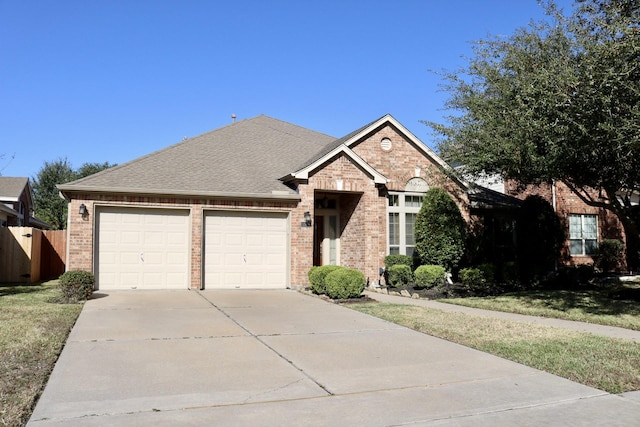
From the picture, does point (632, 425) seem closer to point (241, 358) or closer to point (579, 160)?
point (241, 358)

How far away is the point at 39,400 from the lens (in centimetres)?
501

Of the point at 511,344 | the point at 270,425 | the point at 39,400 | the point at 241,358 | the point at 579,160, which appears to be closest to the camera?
the point at 270,425

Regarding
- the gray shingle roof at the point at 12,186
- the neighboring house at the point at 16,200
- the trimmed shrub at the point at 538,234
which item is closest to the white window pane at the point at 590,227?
the trimmed shrub at the point at 538,234

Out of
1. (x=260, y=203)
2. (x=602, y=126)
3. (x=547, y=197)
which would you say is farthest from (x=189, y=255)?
(x=547, y=197)

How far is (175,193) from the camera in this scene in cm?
1476

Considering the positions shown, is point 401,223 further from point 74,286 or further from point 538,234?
point 74,286

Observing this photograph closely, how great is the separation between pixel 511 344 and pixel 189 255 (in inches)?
392

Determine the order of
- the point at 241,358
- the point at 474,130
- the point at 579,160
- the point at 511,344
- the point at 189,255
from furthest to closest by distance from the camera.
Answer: the point at 189,255 → the point at 474,130 → the point at 579,160 → the point at 511,344 → the point at 241,358

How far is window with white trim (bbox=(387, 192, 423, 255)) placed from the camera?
698 inches

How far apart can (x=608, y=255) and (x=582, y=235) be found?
51.4 inches

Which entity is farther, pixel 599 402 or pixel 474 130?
pixel 474 130

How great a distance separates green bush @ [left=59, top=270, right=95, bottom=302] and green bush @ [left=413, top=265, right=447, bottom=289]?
9.10m

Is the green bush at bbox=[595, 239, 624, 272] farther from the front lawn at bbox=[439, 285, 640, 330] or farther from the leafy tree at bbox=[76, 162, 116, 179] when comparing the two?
the leafy tree at bbox=[76, 162, 116, 179]

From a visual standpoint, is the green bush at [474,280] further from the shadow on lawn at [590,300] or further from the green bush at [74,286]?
the green bush at [74,286]
